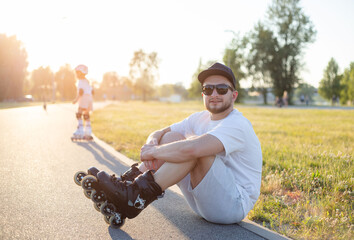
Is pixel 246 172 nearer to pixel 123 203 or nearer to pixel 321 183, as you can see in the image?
pixel 123 203

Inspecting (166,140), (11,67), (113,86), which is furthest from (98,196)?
(113,86)

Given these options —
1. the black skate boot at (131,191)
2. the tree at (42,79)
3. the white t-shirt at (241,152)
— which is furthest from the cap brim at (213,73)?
the tree at (42,79)

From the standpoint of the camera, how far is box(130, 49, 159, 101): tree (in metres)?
69.8

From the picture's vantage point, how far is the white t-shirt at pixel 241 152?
2.65 meters

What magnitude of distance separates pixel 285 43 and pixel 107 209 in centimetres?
5304

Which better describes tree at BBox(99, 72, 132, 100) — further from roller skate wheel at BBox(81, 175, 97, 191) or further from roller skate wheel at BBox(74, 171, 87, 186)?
roller skate wheel at BBox(81, 175, 97, 191)

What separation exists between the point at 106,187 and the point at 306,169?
355 cm

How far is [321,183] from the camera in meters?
4.29

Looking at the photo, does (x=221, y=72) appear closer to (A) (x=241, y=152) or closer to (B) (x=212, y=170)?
(A) (x=241, y=152)

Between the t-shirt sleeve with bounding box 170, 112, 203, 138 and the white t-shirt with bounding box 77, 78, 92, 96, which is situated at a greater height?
the white t-shirt with bounding box 77, 78, 92, 96

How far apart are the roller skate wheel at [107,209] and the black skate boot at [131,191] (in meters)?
0.04

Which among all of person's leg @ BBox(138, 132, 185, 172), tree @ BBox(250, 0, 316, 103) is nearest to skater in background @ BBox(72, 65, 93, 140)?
person's leg @ BBox(138, 132, 185, 172)

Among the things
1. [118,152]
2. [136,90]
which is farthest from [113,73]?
[118,152]

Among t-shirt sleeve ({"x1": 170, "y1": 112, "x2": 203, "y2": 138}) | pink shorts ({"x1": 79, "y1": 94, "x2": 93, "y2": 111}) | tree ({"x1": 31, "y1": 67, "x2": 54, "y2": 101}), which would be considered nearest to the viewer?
t-shirt sleeve ({"x1": 170, "y1": 112, "x2": 203, "y2": 138})
